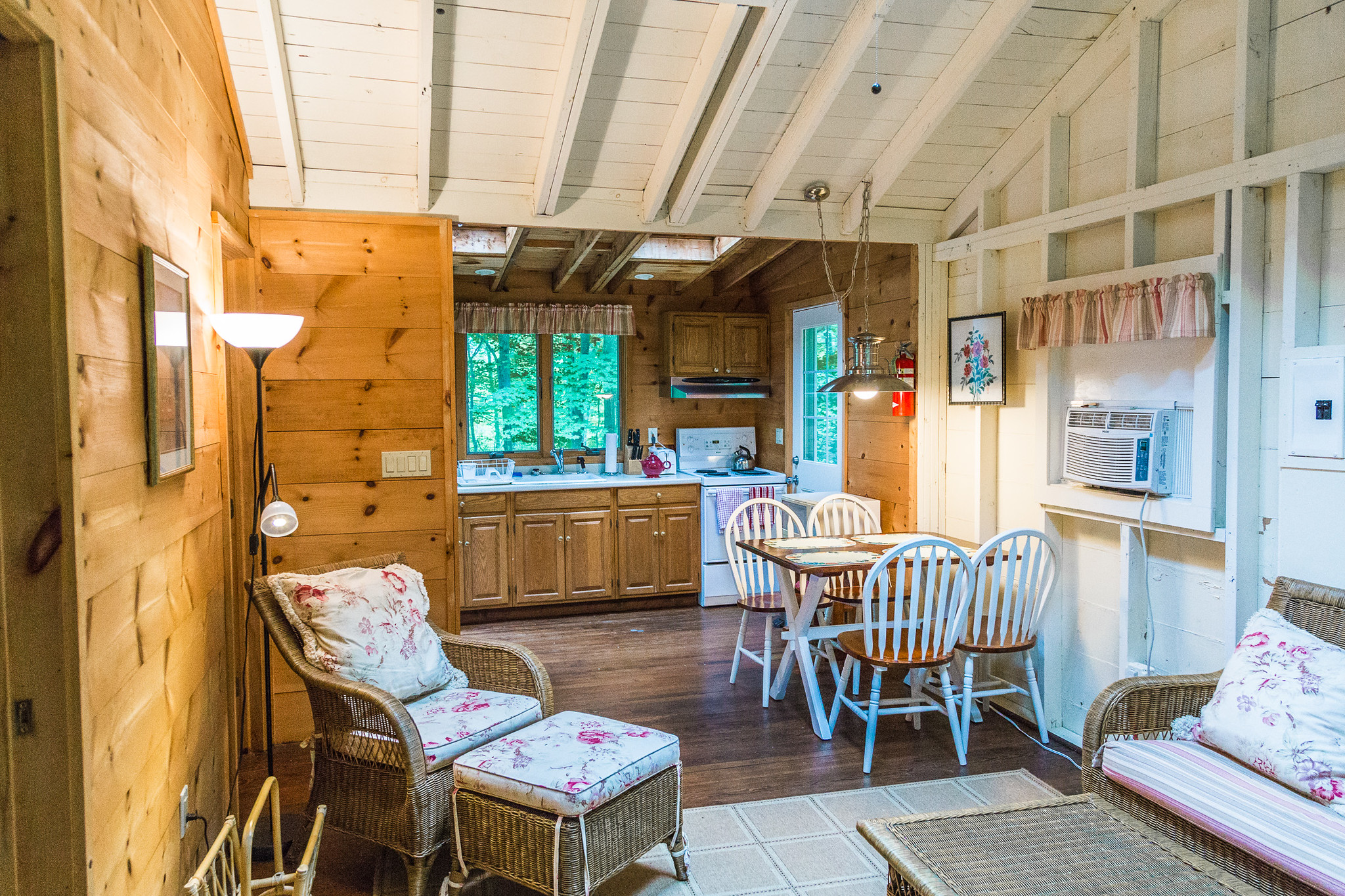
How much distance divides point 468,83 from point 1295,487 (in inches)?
114

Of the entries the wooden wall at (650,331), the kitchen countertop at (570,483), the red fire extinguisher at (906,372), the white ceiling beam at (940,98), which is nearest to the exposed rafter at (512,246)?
the wooden wall at (650,331)

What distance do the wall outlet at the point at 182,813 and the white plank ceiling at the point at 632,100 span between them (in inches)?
84.8

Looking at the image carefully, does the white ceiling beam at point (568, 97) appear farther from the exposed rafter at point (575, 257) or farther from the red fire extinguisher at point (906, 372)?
the red fire extinguisher at point (906, 372)

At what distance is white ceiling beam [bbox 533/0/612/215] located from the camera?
2666 millimetres

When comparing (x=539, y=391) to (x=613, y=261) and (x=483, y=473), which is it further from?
(x=613, y=261)

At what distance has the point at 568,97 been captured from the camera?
298cm

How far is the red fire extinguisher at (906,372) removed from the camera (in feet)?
13.7

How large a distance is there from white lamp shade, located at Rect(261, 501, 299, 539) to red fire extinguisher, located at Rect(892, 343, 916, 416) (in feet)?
9.23

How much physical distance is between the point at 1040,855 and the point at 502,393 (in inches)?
199

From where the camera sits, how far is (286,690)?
3.43m

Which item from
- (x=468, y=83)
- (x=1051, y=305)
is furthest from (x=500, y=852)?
(x=1051, y=305)

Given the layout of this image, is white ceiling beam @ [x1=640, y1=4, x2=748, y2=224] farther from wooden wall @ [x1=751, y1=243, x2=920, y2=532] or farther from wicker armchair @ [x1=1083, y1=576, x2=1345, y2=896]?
wicker armchair @ [x1=1083, y1=576, x2=1345, y2=896]

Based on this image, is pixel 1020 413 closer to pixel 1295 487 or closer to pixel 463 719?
pixel 1295 487

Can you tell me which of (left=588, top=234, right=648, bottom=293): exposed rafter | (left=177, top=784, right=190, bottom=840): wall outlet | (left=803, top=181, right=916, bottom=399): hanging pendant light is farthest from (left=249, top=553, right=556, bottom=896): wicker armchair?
(left=588, top=234, right=648, bottom=293): exposed rafter
